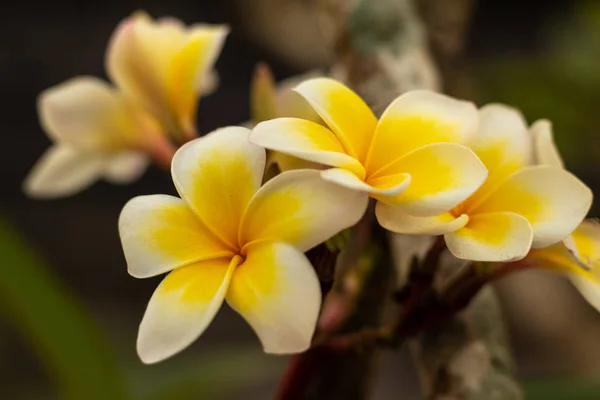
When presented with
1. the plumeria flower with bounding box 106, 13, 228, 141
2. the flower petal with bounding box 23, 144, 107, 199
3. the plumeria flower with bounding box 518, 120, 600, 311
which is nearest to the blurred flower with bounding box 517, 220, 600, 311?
the plumeria flower with bounding box 518, 120, 600, 311

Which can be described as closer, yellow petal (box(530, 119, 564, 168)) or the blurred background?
yellow petal (box(530, 119, 564, 168))

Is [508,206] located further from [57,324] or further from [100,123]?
[57,324]

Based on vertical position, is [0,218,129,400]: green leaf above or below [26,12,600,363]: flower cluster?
below

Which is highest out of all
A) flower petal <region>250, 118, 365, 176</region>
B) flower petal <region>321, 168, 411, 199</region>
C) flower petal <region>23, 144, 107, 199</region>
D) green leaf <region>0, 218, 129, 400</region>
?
flower petal <region>250, 118, 365, 176</region>

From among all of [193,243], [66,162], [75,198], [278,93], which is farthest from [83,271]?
[193,243]

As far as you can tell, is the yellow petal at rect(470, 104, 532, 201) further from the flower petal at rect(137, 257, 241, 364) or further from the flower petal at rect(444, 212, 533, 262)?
the flower petal at rect(137, 257, 241, 364)

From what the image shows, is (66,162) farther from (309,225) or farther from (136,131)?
(309,225)

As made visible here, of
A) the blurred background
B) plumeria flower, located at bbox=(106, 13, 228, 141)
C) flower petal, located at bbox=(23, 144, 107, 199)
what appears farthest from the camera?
the blurred background

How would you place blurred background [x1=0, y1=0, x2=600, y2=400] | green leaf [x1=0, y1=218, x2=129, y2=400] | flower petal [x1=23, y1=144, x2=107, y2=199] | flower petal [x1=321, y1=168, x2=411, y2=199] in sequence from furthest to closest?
blurred background [x1=0, y1=0, x2=600, y2=400], green leaf [x1=0, y1=218, x2=129, y2=400], flower petal [x1=23, y1=144, x2=107, y2=199], flower petal [x1=321, y1=168, x2=411, y2=199]
